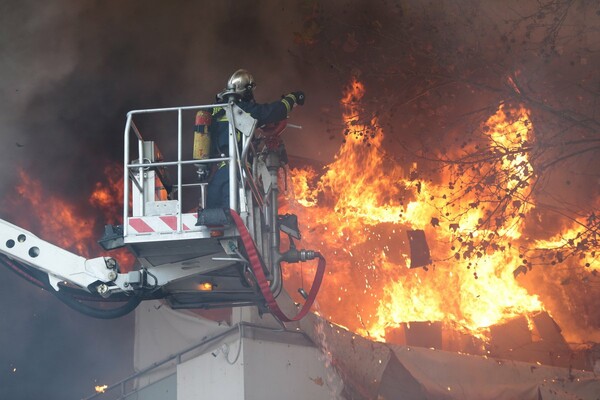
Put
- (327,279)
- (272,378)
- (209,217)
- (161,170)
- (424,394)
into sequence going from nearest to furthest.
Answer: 1. (209,217)
2. (161,170)
3. (272,378)
4. (424,394)
5. (327,279)

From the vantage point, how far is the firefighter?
234 inches

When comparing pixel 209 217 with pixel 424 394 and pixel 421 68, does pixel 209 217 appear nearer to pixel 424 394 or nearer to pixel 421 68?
pixel 424 394

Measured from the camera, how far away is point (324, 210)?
13.5 meters

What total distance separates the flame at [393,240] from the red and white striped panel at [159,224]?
739 centimetres

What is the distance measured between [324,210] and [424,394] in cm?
522

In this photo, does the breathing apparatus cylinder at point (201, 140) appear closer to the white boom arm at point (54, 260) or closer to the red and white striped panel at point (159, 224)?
the red and white striped panel at point (159, 224)

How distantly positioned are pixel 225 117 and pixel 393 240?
7.99 m

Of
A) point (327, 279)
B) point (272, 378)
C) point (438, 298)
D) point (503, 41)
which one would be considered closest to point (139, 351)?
point (272, 378)

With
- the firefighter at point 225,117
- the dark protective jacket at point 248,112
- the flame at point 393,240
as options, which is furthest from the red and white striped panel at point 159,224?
the flame at point 393,240

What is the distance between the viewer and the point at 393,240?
13.5 meters

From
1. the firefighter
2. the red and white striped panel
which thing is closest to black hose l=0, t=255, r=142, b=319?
the red and white striped panel

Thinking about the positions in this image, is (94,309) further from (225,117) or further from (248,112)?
(248,112)

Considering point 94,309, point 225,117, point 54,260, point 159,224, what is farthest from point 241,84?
point 94,309

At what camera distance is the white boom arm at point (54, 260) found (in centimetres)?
586
